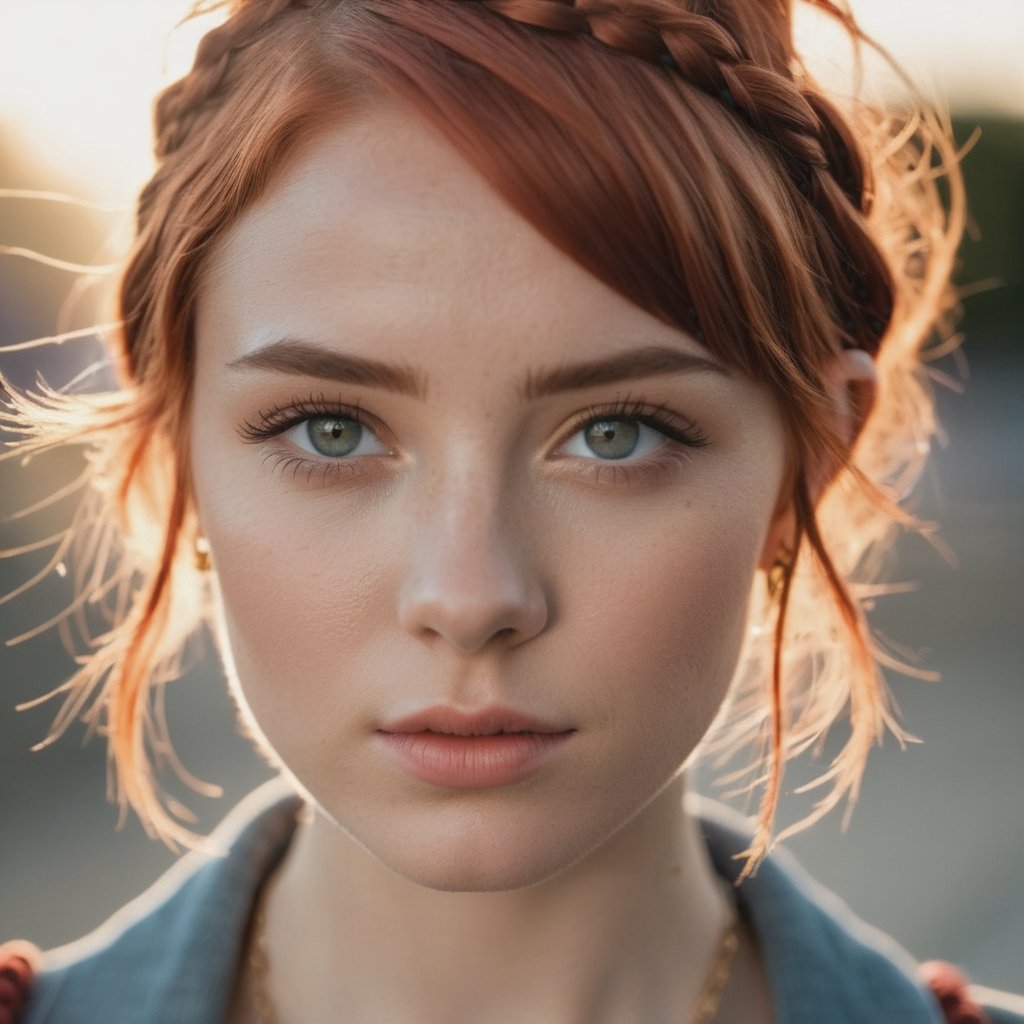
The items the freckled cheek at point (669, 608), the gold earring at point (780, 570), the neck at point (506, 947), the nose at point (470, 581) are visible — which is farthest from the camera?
the gold earring at point (780, 570)

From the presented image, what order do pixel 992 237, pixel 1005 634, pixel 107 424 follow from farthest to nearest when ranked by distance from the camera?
pixel 992 237
pixel 1005 634
pixel 107 424

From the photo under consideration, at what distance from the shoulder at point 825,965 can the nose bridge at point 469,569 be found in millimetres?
747

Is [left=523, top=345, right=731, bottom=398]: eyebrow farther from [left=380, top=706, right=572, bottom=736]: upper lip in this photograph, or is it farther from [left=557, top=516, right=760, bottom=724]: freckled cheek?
[left=380, top=706, right=572, bottom=736]: upper lip

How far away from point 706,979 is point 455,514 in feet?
2.76

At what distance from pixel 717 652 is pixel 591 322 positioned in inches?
18.2

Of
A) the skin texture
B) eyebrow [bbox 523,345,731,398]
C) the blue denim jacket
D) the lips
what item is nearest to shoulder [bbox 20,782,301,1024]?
the blue denim jacket

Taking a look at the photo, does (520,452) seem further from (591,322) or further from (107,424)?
(107,424)

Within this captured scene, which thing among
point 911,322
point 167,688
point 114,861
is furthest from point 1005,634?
point 911,322

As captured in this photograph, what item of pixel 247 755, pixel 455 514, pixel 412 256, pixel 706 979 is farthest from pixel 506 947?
pixel 247 755

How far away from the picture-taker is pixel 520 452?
1.67m

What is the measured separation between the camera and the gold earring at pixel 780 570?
2.04 m

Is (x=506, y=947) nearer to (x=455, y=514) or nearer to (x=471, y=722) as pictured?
(x=471, y=722)

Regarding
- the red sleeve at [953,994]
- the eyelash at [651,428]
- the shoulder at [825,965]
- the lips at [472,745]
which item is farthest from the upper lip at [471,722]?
the red sleeve at [953,994]

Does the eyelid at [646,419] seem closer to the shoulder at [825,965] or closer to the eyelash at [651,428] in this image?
the eyelash at [651,428]
